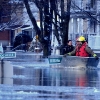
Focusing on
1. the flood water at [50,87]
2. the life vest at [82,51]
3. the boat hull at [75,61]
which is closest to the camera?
the flood water at [50,87]

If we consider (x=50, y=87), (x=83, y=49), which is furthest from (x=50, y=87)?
(x=83, y=49)

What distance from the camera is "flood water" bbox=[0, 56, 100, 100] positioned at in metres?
16.2

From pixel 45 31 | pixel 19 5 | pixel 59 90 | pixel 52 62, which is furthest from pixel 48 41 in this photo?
pixel 59 90

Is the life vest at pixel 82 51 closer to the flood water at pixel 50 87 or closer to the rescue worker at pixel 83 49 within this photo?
the rescue worker at pixel 83 49

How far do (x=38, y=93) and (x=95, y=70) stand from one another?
11636 millimetres

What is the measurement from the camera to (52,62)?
95.2 ft

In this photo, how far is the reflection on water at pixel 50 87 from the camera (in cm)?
1622

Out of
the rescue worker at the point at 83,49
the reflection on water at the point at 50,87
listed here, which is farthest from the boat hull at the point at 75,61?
the reflection on water at the point at 50,87

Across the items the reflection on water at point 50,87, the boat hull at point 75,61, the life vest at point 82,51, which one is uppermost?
the life vest at point 82,51

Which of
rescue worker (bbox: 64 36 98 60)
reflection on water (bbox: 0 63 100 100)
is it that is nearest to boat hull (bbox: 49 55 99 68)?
rescue worker (bbox: 64 36 98 60)

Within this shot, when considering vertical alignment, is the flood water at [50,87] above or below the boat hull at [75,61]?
below

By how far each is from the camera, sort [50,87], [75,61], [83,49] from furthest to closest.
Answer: [75,61] < [83,49] < [50,87]

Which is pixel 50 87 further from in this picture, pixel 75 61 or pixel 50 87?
pixel 75 61

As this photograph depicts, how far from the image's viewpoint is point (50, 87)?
750 inches
